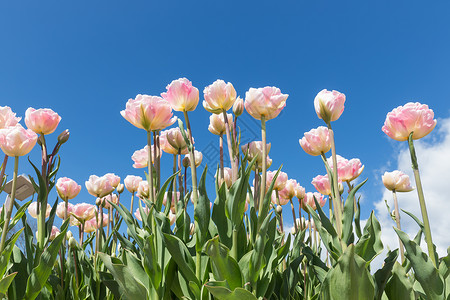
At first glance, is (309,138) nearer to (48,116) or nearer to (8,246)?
(48,116)

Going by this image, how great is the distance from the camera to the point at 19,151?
1.64 metres

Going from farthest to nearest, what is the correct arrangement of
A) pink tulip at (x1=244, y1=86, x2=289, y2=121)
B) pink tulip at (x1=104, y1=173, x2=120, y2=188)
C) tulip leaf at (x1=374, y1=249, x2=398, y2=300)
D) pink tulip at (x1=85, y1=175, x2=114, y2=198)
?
1. pink tulip at (x1=104, y1=173, x2=120, y2=188)
2. pink tulip at (x1=85, y1=175, x2=114, y2=198)
3. pink tulip at (x1=244, y1=86, x2=289, y2=121)
4. tulip leaf at (x1=374, y1=249, x2=398, y2=300)

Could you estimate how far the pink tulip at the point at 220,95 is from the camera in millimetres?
1623

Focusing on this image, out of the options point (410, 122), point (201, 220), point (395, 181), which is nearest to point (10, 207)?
point (201, 220)

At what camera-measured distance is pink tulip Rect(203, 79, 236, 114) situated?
162 centimetres

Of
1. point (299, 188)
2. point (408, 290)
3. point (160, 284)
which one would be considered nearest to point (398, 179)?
point (299, 188)

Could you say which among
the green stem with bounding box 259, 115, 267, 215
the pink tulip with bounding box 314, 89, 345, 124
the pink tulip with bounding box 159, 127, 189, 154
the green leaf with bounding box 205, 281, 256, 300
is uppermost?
the pink tulip with bounding box 314, 89, 345, 124

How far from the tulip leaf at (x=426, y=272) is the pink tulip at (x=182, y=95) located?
1.03 m

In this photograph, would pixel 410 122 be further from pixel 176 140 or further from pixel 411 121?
pixel 176 140

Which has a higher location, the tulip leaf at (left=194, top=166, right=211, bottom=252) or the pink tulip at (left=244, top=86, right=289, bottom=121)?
A: the pink tulip at (left=244, top=86, right=289, bottom=121)

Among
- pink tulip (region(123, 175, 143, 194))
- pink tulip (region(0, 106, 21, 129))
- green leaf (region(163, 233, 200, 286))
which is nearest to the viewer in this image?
green leaf (region(163, 233, 200, 286))

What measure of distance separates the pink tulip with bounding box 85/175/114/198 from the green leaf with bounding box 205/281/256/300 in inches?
48.3

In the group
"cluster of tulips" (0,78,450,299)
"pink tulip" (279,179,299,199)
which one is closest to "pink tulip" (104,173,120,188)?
"cluster of tulips" (0,78,450,299)

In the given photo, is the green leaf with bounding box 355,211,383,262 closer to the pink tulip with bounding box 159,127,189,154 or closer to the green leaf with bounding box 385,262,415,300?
the green leaf with bounding box 385,262,415,300
